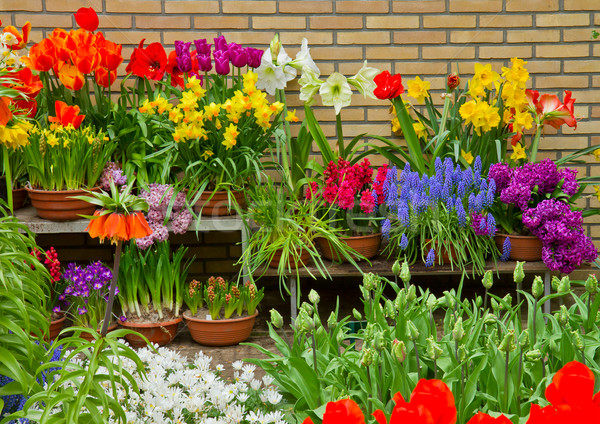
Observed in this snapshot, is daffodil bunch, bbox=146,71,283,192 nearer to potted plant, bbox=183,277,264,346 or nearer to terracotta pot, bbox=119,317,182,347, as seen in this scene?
potted plant, bbox=183,277,264,346

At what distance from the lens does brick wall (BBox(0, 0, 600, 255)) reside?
334 centimetres

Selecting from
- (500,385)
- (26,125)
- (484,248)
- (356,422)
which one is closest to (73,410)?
(356,422)

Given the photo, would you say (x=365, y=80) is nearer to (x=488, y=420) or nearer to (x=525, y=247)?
(x=525, y=247)

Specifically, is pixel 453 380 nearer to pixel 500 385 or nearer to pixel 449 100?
pixel 500 385

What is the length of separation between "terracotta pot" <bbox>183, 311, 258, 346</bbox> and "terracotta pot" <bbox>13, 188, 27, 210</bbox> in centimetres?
100

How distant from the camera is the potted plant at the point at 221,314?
2.73m

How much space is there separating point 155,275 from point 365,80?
1409 mm

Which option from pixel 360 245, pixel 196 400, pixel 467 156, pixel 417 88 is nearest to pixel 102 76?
pixel 360 245

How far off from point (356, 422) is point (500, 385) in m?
0.75

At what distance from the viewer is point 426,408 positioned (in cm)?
73

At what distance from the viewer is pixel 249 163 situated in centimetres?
279

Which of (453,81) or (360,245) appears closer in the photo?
(360,245)

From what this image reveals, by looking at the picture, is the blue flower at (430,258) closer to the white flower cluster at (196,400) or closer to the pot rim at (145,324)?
the pot rim at (145,324)

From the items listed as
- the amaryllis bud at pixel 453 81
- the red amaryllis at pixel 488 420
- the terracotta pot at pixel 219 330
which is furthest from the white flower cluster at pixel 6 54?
the amaryllis bud at pixel 453 81
